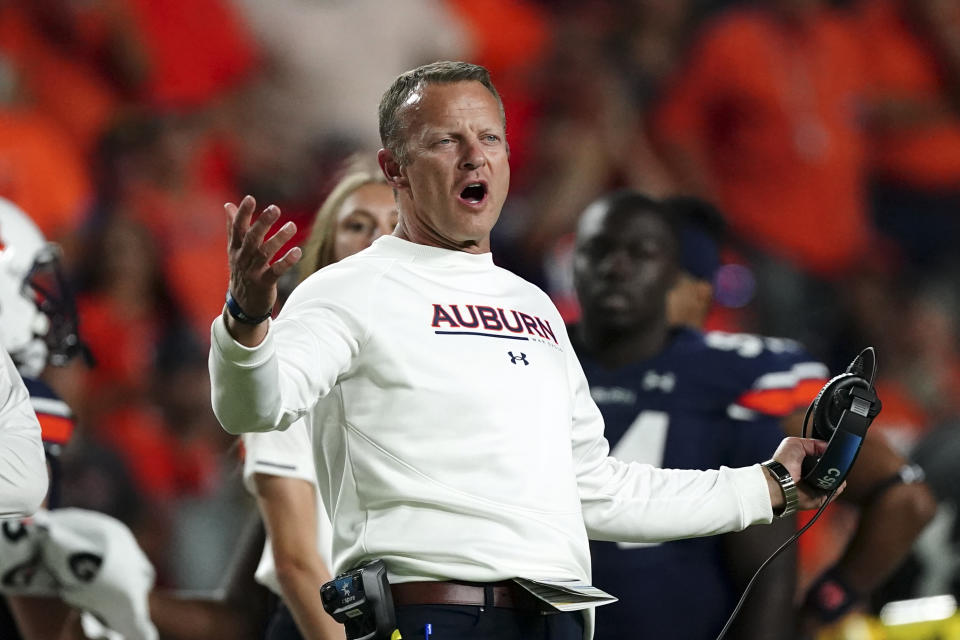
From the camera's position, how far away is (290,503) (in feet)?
12.1

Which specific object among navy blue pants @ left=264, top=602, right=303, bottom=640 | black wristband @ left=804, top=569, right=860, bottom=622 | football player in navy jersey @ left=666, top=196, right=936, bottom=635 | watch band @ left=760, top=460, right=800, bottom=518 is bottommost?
navy blue pants @ left=264, top=602, right=303, bottom=640

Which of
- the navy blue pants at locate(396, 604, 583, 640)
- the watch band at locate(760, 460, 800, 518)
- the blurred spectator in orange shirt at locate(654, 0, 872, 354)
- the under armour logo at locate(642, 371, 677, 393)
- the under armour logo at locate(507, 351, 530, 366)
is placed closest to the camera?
the navy blue pants at locate(396, 604, 583, 640)

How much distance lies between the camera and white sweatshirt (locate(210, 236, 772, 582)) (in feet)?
8.38

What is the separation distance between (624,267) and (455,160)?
68.8 inches

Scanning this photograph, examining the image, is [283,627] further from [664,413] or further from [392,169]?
[392,169]

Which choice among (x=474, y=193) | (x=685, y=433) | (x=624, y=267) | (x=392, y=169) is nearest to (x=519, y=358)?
(x=474, y=193)

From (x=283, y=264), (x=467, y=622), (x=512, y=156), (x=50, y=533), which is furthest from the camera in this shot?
(x=512, y=156)

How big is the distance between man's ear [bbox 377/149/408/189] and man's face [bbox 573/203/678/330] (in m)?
1.61

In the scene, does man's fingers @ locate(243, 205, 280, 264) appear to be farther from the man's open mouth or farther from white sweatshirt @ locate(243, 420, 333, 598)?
white sweatshirt @ locate(243, 420, 333, 598)

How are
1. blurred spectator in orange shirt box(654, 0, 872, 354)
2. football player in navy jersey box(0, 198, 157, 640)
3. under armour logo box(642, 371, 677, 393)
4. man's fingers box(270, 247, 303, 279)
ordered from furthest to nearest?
blurred spectator in orange shirt box(654, 0, 872, 354)
under armour logo box(642, 371, 677, 393)
football player in navy jersey box(0, 198, 157, 640)
man's fingers box(270, 247, 303, 279)

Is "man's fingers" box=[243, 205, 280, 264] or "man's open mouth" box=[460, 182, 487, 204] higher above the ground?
"man's open mouth" box=[460, 182, 487, 204]

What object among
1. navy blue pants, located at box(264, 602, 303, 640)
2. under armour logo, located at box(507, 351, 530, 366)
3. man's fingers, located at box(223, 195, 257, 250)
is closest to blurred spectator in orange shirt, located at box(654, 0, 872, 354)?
navy blue pants, located at box(264, 602, 303, 640)

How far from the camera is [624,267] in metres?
4.41

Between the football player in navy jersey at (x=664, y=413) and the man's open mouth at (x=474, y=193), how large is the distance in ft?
5.01
